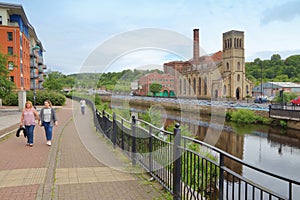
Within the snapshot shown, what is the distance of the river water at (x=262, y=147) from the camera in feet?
39.7

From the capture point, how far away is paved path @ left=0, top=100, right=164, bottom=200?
4859mm

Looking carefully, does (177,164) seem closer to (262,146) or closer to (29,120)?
(29,120)

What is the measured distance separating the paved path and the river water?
540 cm

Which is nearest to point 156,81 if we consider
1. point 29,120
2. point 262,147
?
point 29,120

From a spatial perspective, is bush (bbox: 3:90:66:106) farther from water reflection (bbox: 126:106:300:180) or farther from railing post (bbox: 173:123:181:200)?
railing post (bbox: 173:123:181:200)

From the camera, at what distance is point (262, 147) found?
19.3 m

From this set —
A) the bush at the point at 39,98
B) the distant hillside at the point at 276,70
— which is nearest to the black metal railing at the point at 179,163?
the bush at the point at 39,98

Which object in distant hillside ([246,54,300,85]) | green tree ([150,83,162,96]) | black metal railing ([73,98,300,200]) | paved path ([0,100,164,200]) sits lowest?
paved path ([0,100,164,200])

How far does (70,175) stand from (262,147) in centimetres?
1650

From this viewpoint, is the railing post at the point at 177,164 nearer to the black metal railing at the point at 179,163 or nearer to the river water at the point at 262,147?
the black metal railing at the point at 179,163

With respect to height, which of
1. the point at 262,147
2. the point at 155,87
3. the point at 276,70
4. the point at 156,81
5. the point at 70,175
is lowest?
the point at 262,147

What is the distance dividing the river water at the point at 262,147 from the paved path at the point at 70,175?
540 cm

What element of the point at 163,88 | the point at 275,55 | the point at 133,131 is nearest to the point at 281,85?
the point at 275,55

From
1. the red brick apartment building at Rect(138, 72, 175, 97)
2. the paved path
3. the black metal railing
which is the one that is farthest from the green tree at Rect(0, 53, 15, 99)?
the black metal railing
